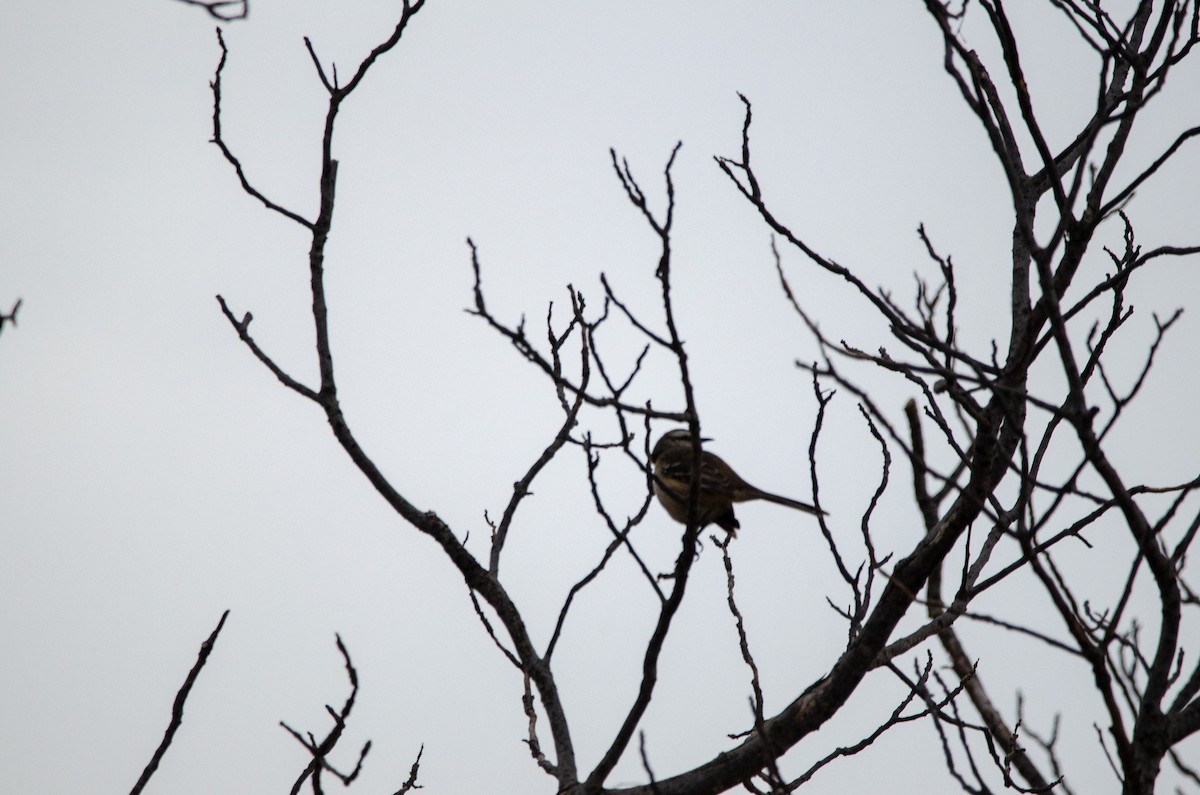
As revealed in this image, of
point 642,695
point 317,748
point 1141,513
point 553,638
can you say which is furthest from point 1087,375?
point 317,748

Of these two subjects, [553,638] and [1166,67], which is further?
[553,638]

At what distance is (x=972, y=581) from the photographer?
3973 mm

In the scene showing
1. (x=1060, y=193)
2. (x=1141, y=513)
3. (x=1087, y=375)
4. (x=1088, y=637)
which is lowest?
(x=1088, y=637)

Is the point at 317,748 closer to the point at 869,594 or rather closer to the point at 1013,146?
the point at 869,594

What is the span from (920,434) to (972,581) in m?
1.52

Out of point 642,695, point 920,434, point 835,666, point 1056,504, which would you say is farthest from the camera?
point 920,434

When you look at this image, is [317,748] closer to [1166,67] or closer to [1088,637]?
[1088,637]

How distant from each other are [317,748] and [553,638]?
118 centimetres

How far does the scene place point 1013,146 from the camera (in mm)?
3459

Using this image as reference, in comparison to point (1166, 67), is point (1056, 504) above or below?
below

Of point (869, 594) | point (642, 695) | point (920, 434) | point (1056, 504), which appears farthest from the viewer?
point (920, 434)

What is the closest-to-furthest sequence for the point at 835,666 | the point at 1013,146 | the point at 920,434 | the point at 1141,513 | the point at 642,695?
the point at 1141,513 < the point at 642,695 < the point at 1013,146 < the point at 835,666 < the point at 920,434

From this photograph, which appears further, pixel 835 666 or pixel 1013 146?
pixel 835 666

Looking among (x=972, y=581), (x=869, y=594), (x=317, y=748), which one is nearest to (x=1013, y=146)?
(x=972, y=581)
